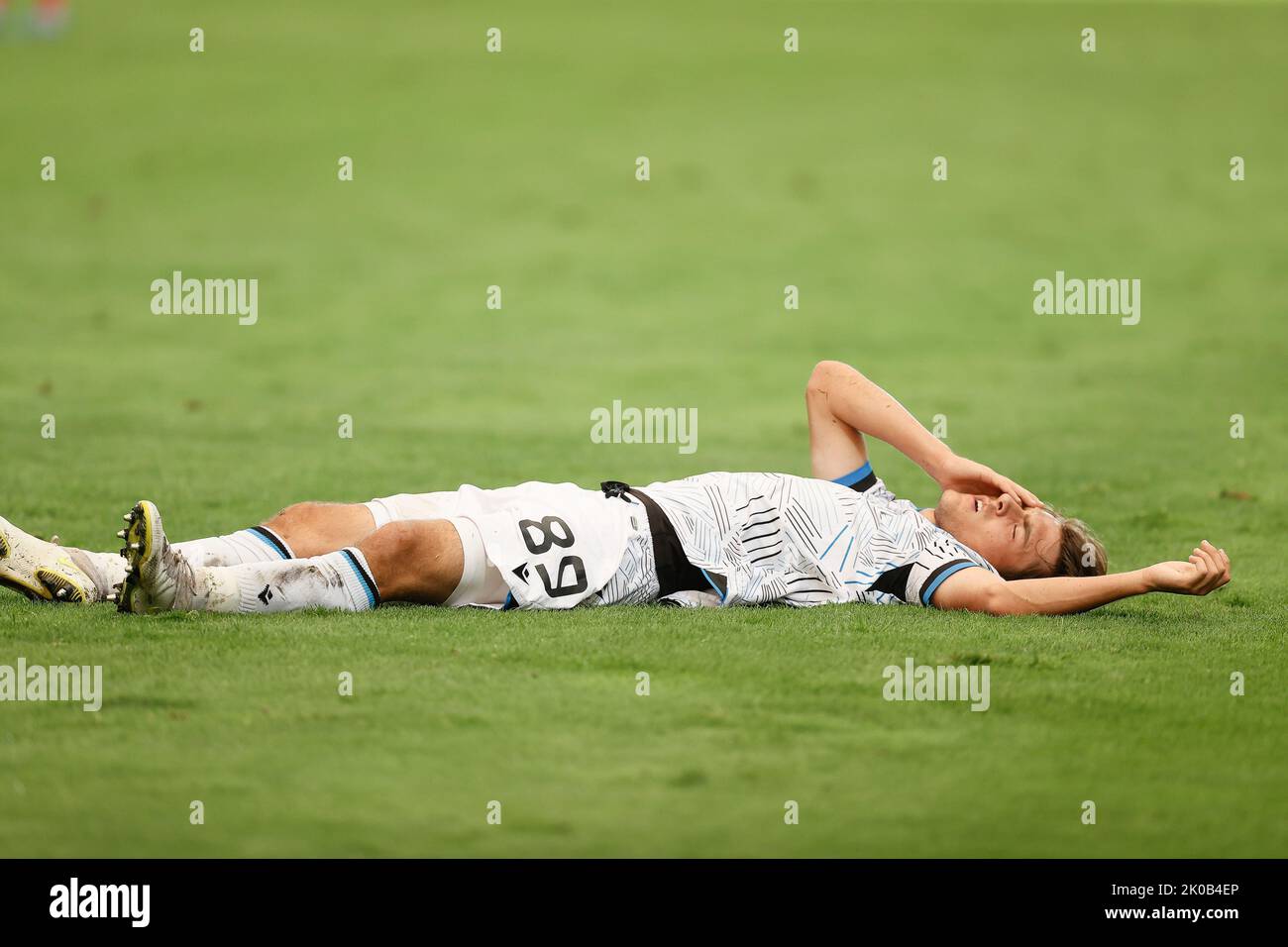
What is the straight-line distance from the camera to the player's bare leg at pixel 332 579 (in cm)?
584

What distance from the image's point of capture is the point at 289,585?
596 cm

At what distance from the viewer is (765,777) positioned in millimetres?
4691

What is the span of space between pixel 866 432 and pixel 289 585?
2.51 metres

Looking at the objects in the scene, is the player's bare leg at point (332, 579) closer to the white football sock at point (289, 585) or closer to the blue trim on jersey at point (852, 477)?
the white football sock at point (289, 585)

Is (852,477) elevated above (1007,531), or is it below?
above

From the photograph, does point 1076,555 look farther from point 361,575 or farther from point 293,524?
point 293,524
